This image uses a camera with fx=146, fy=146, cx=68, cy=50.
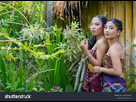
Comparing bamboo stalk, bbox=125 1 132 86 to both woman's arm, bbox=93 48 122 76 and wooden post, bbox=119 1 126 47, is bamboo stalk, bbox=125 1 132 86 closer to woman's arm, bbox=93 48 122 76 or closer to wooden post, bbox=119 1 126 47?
wooden post, bbox=119 1 126 47

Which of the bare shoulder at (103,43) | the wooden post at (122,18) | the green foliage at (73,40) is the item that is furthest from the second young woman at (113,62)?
the wooden post at (122,18)

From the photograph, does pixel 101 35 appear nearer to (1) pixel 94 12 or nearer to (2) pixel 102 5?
(2) pixel 102 5

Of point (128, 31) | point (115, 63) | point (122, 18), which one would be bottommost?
point (115, 63)

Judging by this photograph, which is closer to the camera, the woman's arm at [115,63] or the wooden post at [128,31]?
the woman's arm at [115,63]

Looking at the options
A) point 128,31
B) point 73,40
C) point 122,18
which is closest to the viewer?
point 73,40

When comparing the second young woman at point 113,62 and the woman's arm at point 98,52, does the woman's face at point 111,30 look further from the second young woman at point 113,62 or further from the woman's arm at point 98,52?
the woman's arm at point 98,52

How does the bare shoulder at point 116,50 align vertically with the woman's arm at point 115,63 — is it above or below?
above

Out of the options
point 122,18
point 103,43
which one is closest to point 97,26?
point 103,43

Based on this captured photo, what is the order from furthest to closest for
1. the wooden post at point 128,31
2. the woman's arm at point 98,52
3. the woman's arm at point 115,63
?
the wooden post at point 128,31
the woman's arm at point 98,52
the woman's arm at point 115,63

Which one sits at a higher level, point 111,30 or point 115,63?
point 111,30

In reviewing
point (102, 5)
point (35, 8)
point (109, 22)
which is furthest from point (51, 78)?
point (35, 8)

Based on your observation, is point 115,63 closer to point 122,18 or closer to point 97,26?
point 97,26

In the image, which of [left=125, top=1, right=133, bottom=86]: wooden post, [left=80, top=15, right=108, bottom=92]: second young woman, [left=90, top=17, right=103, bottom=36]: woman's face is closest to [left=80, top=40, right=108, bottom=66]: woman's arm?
[left=80, top=15, right=108, bottom=92]: second young woman

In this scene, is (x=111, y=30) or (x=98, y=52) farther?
(x=98, y=52)
